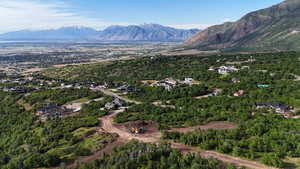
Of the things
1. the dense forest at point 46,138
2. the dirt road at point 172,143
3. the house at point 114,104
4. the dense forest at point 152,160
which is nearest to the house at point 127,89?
the dense forest at point 46,138

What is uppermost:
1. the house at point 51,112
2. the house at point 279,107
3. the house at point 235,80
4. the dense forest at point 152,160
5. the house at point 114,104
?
the house at point 235,80

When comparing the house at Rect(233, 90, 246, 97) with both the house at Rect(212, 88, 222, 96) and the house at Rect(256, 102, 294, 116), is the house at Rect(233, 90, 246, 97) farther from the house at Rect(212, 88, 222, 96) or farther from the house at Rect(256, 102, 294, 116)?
the house at Rect(256, 102, 294, 116)

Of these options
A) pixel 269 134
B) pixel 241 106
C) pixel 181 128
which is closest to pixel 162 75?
pixel 241 106

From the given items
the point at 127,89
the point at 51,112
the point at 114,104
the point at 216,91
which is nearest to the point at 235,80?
the point at 216,91

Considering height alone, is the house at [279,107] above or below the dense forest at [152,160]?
above

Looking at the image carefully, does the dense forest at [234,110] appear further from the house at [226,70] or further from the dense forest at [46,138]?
the dense forest at [46,138]

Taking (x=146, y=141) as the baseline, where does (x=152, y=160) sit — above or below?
above

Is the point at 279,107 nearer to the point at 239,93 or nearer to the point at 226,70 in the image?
the point at 239,93

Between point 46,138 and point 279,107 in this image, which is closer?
point 46,138

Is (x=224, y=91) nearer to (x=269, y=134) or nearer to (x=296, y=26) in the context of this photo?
(x=269, y=134)
